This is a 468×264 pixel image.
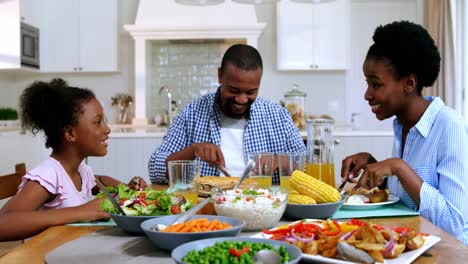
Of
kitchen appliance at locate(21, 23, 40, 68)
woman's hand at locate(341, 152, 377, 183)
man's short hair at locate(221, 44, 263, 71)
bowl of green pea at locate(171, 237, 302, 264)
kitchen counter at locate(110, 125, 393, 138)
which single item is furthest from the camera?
kitchen appliance at locate(21, 23, 40, 68)

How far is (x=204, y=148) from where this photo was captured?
5.93 ft

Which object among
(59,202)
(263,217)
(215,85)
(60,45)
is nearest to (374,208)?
(263,217)

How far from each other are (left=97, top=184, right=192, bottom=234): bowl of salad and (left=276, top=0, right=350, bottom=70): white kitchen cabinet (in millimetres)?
3920

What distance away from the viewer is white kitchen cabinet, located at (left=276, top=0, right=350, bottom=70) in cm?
497

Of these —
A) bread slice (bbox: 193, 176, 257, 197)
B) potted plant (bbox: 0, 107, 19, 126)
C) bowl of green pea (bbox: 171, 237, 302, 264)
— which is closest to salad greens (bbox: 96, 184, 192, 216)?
bread slice (bbox: 193, 176, 257, 197)

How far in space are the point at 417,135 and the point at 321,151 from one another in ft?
1.02

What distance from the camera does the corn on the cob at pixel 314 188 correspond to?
1357 mm

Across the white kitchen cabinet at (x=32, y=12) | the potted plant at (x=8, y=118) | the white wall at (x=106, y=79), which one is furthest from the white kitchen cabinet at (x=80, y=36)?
the potted plant at (x=8, y=118)

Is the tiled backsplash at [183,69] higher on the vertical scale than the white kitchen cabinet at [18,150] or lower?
higher

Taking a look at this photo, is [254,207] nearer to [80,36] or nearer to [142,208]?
[142,208]

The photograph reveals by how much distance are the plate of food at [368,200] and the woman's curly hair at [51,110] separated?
93 cm

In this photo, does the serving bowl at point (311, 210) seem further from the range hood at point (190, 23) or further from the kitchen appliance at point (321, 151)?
the range hood at point (190, 23)

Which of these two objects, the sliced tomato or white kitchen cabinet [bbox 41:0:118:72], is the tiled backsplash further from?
the sliced tomato

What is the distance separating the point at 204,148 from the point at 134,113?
369cm
